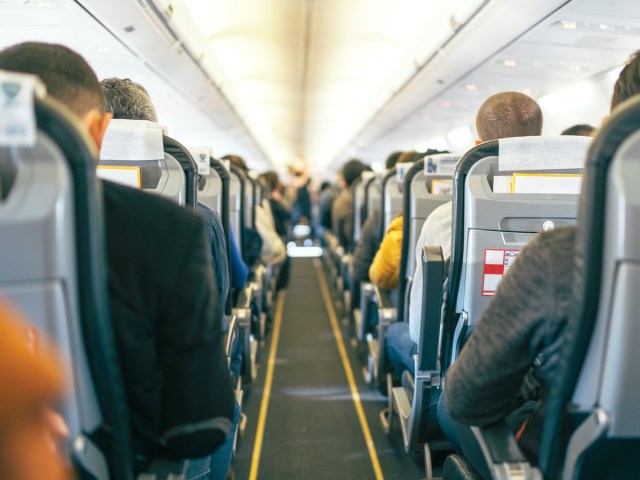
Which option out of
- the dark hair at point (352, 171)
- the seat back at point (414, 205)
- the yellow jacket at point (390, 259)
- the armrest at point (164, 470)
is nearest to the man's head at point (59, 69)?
the armrest at point (164, 470)

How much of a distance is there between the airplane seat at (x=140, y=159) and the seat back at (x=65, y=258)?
33.8 inches

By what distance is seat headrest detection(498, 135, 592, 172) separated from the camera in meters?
1.99

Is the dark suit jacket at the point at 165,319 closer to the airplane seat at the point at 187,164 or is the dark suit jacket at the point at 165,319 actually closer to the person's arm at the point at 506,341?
the person's arm at the point at 506,341

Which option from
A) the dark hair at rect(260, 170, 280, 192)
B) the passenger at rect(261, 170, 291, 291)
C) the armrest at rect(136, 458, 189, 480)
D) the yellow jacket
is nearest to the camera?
the armrest at rect(136, 458, 189, 480)

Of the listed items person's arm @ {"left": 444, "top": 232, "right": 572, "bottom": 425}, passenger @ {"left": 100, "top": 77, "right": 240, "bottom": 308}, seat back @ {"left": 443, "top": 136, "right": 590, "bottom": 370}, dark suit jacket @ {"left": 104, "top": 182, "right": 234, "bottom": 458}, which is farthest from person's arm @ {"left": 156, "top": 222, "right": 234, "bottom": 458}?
seat back @ {"left": 443, "top": 136, "right": 590, "bottom": 370}

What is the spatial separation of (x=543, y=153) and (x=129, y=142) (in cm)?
149

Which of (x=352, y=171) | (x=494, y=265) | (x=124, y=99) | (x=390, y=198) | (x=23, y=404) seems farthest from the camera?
(x=352, y=171)

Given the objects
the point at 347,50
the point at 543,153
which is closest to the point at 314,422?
the point at 543,153

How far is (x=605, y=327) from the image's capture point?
3.92ft

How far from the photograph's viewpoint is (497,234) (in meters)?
2.09

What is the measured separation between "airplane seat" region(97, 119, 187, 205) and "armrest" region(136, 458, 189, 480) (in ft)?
3.23

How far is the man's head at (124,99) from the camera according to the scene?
7.44 ft

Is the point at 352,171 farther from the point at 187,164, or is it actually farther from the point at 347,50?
the point at 187,164

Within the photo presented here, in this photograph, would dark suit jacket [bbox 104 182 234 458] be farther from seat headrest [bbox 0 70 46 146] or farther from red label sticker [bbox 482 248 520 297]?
red label sticker [bbox 482 248 520 297]
